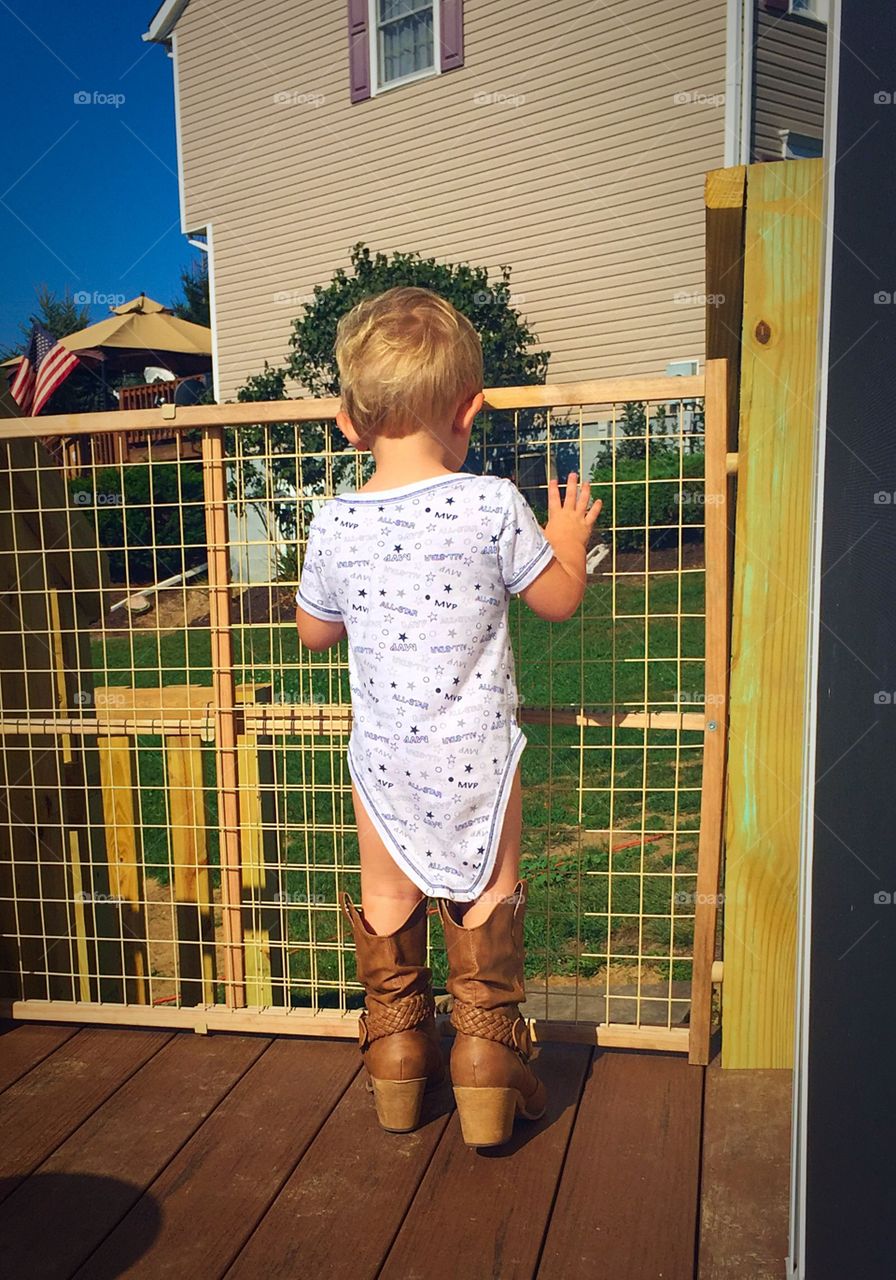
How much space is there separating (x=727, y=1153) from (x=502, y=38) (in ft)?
38.1

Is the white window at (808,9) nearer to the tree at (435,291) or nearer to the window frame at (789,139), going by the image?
the window frame at (789,139)

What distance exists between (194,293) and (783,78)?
69.2 ft

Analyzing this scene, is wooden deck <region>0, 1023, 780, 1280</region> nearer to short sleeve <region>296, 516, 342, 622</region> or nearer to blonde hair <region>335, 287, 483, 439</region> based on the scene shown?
short sleeve <region>296, 516, 342, 622</region>

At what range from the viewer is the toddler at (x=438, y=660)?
2.01 m

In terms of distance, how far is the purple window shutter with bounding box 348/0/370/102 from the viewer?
12102 mm

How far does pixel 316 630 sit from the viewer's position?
223 centimetres

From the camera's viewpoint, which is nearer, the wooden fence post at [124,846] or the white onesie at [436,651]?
the white onesie at [436,651]

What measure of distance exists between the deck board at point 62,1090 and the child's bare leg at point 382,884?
2.48ft

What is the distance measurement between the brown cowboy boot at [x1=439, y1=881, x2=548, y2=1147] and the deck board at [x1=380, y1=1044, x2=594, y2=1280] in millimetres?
53

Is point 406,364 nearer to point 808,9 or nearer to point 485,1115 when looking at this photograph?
point 485,1115

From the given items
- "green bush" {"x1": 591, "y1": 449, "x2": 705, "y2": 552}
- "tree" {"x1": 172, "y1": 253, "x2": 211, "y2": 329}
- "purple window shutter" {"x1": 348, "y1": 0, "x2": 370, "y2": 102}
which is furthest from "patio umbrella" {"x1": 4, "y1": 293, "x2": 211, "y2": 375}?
"tree" {"x1": 172, "y1": 253, "x2": 211, "y2": 329}

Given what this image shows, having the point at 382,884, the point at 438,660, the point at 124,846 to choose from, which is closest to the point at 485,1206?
the point at 382,884

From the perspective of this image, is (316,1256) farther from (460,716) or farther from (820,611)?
(820,611)

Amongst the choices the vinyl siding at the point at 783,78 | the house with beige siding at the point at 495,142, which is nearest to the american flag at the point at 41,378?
the house with beige siding at the point at 495,142
